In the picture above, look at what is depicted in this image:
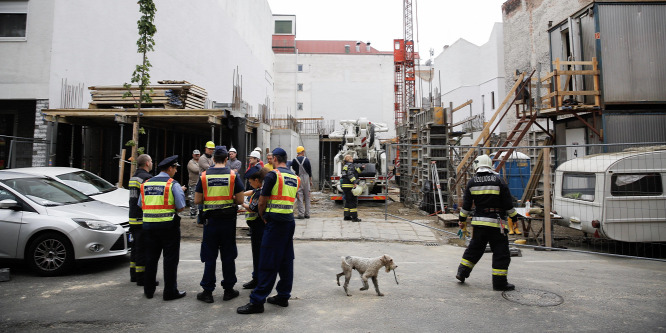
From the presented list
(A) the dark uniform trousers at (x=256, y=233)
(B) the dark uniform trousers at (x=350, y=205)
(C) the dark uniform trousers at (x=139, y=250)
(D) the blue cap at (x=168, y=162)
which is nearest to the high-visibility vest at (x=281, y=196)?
(A) the dark uniform trousers at (x=256, y=233)

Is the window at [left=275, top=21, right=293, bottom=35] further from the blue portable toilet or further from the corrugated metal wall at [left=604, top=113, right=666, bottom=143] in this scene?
the corrugated metal wall at [left=604, top=113, right=666, bottom=143]

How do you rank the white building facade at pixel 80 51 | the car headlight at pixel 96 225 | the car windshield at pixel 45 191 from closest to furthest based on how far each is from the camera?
1. the car headlight at pixel 96 225
2. the car windshield at pixel 45 191
3. the white building facade at pixel 80 51

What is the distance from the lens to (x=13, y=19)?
1216 centimetres

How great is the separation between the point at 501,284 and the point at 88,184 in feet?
27.6

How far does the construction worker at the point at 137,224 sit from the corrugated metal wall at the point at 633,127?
1114 centimetres

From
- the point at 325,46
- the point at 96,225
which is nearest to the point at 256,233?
the point at 96,225

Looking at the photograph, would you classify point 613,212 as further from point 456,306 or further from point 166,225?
point 166,225

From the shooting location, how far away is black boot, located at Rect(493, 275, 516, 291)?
484cm

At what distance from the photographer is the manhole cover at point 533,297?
4.44m

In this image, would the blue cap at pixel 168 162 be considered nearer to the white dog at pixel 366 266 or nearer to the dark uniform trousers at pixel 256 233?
the dark uniform trousers at pixel 256 233

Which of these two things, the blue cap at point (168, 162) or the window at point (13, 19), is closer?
the blue cap at point (168, 162)

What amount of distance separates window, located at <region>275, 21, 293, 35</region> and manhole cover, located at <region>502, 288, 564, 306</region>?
48235 mm

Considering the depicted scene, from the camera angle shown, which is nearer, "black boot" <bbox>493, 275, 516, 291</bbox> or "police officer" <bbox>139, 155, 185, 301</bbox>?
"police officer" <bbox>139, 155, 185, 301</bbox>

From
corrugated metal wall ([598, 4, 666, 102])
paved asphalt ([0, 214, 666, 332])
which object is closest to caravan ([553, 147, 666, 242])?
paved asphalt ([0, 214, 666, 332])
